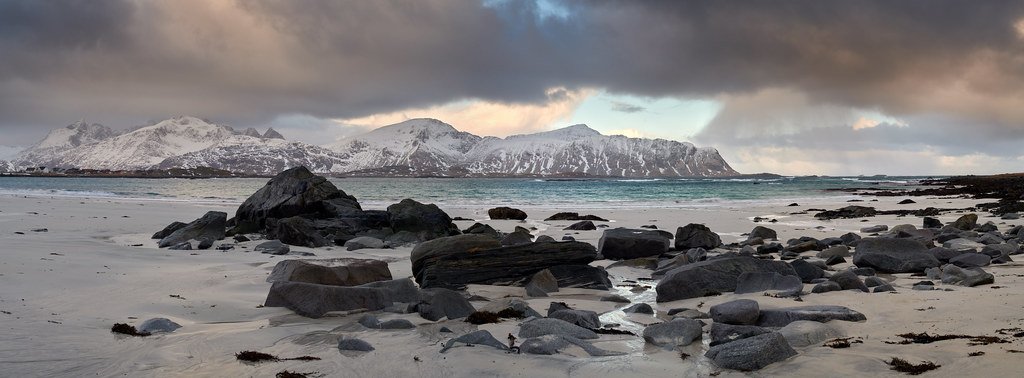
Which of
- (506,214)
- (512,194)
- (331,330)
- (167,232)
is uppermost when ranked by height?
(331,330)

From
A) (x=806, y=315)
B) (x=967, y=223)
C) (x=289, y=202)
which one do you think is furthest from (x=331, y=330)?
(x=967, y=223)

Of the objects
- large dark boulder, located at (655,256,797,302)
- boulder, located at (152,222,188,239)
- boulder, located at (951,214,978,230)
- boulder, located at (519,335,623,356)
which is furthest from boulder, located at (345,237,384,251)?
boulder, located at (951,214,978,230)

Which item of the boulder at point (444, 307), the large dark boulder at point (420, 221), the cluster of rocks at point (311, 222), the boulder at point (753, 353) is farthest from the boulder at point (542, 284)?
the large dark boulder at point (420, 221)

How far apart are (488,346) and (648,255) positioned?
1113cm

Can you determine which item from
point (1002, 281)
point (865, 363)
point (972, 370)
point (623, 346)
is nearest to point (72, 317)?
point (623, 346)

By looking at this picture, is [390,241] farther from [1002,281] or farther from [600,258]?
[1002,281]

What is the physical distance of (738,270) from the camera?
11.9 m

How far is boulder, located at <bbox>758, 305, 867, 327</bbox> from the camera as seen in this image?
27.6ft

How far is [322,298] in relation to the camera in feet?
31.6

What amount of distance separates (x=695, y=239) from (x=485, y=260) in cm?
942

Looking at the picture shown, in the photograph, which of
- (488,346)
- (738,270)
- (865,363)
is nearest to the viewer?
(865,363)

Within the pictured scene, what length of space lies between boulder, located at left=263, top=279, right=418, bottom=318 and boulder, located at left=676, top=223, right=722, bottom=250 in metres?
12.3

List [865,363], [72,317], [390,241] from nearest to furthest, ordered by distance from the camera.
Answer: [865,363]
[72,317]
[390,241]

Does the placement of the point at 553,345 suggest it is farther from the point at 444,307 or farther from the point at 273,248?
the point at 273,248
